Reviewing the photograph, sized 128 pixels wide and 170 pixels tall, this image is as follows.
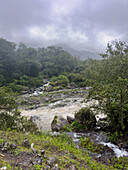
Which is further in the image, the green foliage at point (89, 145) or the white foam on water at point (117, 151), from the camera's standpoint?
the green foliage at point (89, 145)

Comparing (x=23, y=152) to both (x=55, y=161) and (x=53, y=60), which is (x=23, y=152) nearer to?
(x=55, y=161)

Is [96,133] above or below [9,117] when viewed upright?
below

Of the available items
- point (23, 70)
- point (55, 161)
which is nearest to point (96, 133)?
point (55, 161)

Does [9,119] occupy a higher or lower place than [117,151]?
higher

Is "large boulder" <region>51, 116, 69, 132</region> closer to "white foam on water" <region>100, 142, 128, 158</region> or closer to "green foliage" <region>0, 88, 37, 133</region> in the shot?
"green foliage" <region>0, 88, 37, 133</region>

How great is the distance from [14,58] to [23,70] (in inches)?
212

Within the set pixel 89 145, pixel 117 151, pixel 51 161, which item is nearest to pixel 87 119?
pixel 89 145

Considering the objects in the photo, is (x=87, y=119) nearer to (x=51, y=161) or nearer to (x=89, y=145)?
(x=89, y=145)

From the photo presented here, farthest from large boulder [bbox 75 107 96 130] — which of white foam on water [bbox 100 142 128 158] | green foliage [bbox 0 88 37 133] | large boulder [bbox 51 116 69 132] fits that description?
green foliage [bbox 0 88 37 133]

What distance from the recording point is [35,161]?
4.47m

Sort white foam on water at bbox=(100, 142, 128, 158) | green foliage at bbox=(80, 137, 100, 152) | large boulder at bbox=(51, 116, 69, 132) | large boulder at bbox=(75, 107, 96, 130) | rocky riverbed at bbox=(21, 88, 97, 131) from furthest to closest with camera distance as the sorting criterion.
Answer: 1. rocky riverbed at bbox=(21, 88, 97, 131)
2. large boulder at bbox=(75, 107, 96, 130)
3. large boulder at bbox=(51, 116, 69, 132)
4. green foliage at bbox=(80, 137, 100, 152)
5. white foam on water at bbox=(100, 142, 128, 158)

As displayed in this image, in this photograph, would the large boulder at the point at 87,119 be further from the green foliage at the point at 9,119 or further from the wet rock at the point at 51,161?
the wet rock at the point at 51,161

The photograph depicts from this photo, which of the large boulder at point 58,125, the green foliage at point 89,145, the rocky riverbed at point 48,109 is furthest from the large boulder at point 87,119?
the green foliage at point 89,145

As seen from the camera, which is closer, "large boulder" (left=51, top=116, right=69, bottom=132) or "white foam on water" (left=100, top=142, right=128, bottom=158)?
"white foam on water" (left=100, top=142, right=128, bottom=158)
